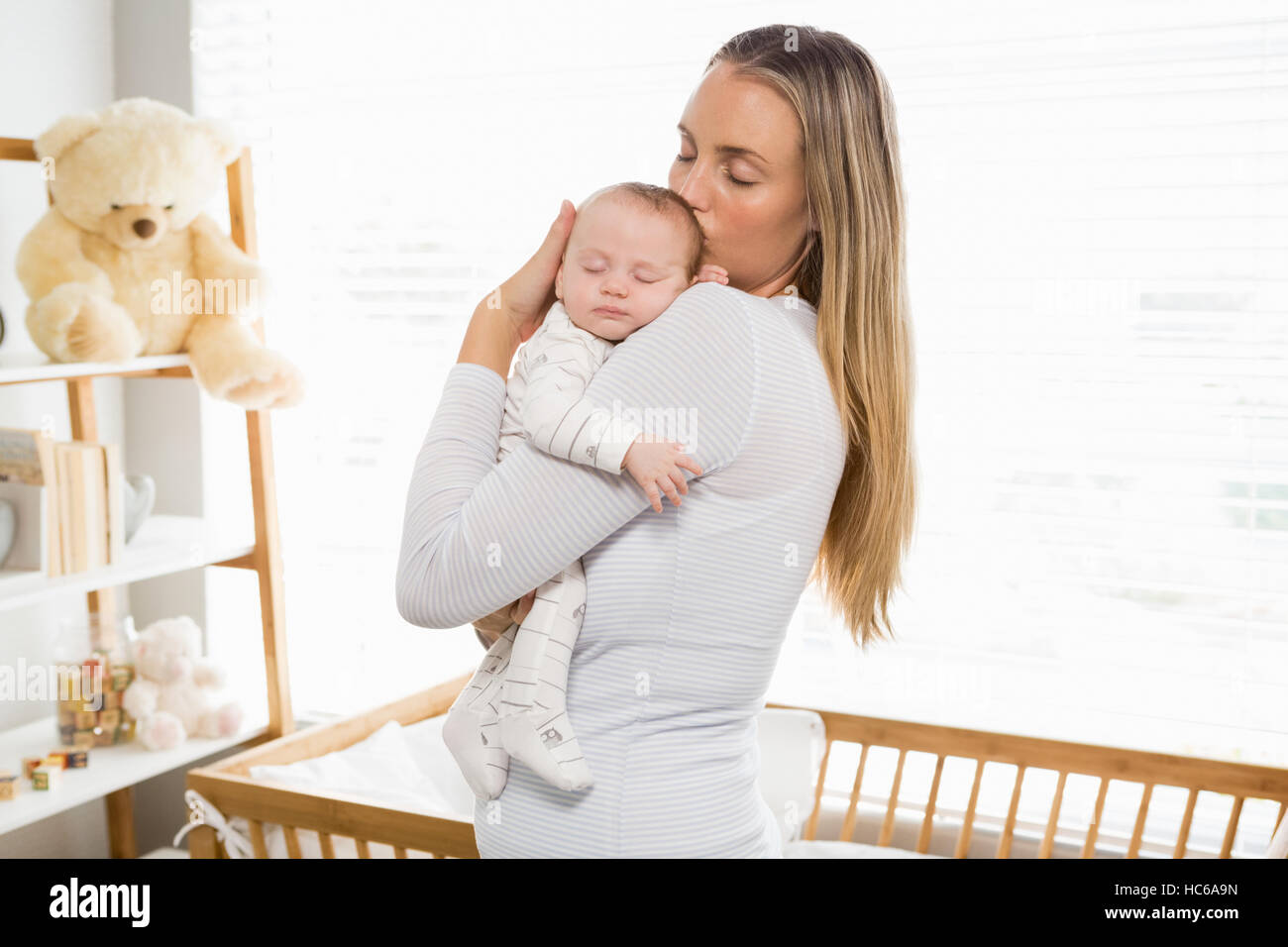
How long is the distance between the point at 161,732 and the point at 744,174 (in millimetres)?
1703

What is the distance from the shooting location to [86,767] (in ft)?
6.82

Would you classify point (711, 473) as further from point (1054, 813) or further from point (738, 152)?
point (1054, 813)

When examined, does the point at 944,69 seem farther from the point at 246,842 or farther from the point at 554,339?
the point at 246,842

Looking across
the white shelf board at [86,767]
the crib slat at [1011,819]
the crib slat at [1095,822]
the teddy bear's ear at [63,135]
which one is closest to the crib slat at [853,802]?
the crib slat at [1011,819]

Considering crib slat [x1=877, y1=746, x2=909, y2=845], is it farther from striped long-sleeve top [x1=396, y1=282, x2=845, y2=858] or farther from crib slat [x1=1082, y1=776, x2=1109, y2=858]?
striped long-sleeve top [x1=396, y1=282, x2=845, y2=858]

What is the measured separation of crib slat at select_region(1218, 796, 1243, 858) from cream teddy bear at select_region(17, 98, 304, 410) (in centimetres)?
178

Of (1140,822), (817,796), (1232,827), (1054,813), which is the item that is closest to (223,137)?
(817,796)

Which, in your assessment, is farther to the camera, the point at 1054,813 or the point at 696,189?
the point at 1054,813

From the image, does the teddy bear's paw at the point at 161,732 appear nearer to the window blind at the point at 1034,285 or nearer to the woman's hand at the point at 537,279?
the window blind at the point at 1034,285

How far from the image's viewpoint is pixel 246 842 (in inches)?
69.9

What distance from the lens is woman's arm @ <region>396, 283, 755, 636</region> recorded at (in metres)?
0.86

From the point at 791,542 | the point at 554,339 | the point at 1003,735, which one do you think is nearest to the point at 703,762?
the point at 791,542

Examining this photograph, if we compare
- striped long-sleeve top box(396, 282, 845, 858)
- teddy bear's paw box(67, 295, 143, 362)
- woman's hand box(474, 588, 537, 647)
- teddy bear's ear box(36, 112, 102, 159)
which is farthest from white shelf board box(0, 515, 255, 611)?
striped long-sleeve top box(396, 282, 845, 858)
